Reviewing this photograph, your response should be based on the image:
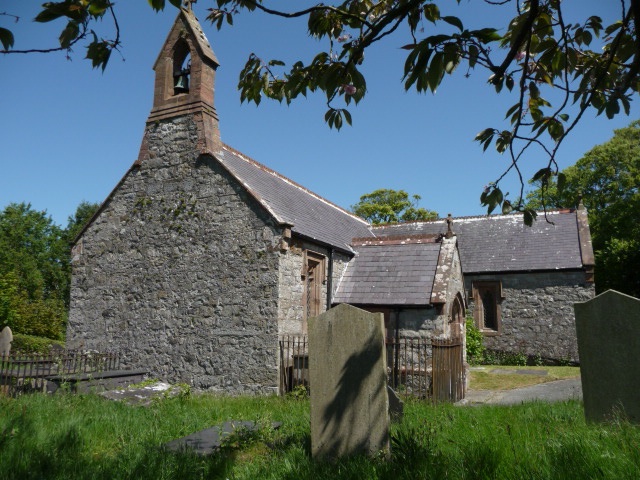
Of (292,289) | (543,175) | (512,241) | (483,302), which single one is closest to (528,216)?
(543,175)

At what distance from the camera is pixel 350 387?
5.60 m

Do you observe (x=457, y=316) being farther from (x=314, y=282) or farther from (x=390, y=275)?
(x=314, y=282)

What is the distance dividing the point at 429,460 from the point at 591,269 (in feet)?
60.6

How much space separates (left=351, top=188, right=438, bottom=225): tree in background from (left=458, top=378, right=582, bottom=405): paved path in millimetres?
35724

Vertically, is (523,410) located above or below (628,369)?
below

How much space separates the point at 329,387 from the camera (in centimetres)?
573

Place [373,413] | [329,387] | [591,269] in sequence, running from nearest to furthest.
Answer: [373,413]
[329,387]
[591,269]

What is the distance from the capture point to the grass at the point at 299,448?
169 inches

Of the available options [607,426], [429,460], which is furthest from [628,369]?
[429,460]

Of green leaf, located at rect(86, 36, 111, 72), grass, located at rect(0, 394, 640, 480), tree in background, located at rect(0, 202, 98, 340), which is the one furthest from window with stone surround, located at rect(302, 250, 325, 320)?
Result: tree in background, located at rect(0, 202, 98, 340)

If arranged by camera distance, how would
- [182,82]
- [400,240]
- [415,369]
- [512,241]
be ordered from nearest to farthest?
[415,369], [182,82], [400,240], [512,241]

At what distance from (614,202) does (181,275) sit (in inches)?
1280

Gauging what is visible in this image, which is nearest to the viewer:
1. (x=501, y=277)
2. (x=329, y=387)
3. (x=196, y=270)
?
(x=329, y=387)

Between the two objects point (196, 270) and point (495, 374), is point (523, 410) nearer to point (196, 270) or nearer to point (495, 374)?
point (196, 270)
